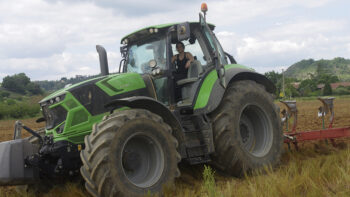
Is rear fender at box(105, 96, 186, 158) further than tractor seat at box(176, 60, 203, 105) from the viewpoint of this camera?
No

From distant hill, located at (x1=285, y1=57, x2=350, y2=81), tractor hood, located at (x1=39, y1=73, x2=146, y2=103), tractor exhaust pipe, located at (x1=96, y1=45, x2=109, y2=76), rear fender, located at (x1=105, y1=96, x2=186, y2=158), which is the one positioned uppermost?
distant hill, located at (x1=285, y1=57, x2=350, y2=81)

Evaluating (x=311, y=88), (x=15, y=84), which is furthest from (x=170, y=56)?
(x=311, y=88)

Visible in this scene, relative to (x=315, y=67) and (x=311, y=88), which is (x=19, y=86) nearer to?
(x=311, y=88)

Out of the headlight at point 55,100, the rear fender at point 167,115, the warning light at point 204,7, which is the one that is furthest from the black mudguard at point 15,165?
the warning light at point 204,7

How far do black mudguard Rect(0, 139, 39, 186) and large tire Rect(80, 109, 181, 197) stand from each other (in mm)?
889

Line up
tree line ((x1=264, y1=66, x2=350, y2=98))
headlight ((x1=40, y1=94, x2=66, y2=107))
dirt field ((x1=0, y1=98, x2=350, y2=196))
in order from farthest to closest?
tree line ((x1=264, y1=66, x2=350, y2=98)) → headlight ((x1=40, y1=94, x2=66, y2=107)) → dirt field ((x1=0, y1=98, x2=350, y2=196))

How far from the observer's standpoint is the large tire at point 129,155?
3.65 meters

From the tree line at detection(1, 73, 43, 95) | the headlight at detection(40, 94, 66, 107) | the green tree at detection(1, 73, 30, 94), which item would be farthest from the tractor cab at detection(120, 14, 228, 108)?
the green tree at detection(1, 73, 30, 94)

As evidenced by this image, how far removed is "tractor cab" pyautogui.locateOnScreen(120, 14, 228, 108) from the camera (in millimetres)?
5242

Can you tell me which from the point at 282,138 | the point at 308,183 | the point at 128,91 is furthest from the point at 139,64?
the point at 308,183

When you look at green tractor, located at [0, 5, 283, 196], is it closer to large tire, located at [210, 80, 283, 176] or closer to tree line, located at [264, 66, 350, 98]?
large tire, located at [210, 80, 283, 176]

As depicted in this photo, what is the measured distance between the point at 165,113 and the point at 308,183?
1.89 metres

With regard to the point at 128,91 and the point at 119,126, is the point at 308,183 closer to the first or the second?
the point at 119,126

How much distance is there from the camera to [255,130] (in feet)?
19.1
